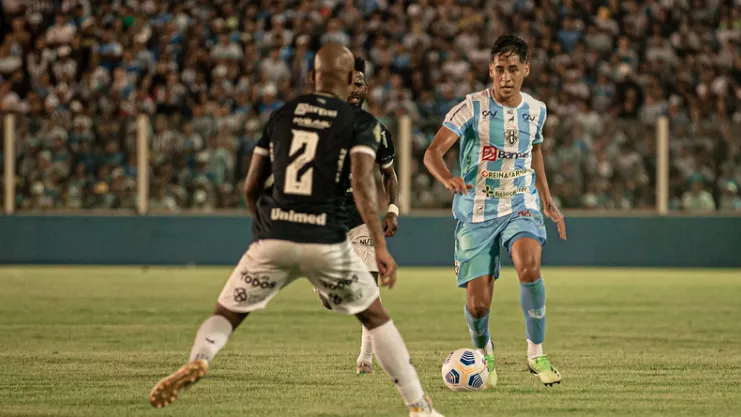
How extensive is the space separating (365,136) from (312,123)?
10.9 inches

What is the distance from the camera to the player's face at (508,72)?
837 centimetres

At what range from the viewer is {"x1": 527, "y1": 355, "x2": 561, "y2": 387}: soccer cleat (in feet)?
26.2

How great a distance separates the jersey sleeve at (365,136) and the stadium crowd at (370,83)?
13.1 m

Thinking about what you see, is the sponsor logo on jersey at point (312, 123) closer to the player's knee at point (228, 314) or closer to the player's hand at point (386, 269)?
the player's hand at point (386, 269)

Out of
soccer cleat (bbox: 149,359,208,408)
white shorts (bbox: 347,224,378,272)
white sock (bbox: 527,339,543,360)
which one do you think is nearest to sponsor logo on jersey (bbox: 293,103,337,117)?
soccer cleat (bbox: 149,359,208,408)

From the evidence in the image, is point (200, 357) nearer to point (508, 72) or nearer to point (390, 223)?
point (390, 223)

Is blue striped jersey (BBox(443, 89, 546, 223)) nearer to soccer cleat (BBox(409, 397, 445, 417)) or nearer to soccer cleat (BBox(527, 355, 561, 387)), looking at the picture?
soccer cleat (BBox(527, 355, 561, 387))

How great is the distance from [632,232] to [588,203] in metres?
0.99

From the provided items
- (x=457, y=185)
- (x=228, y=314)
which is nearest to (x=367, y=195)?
(x=228, y=314)

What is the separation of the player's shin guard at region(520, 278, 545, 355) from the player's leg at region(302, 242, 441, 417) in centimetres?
210

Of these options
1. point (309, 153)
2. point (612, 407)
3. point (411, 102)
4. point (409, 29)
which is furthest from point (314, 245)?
point (409, 29)

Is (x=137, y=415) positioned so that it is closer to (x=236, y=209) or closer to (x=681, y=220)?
(x=236, y=209)

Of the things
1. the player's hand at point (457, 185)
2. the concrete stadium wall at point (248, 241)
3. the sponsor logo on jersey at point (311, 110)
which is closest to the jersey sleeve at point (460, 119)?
the player's hand at point (457, 185)

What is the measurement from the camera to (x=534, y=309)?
8.28 m
